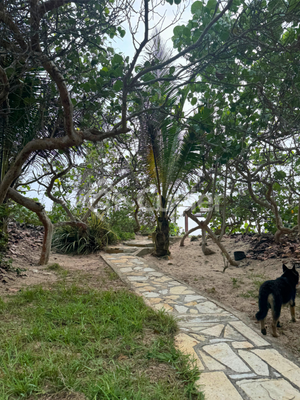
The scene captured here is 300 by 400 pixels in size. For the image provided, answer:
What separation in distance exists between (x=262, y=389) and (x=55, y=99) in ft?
18.4

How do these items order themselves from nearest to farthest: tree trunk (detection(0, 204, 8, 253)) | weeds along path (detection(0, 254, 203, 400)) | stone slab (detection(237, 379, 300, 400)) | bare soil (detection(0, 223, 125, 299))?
weeds along path (detection(0, 254, 203, 400)) < stone slab (detection(237, 379, 300, 400)) < bare soil (detection(0, 223, 125, 299)) < tree trunk (detection(0, 204, 8, 253))

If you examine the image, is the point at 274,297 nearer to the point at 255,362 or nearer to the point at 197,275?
the point at 255,362

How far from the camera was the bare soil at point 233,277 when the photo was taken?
3.51m

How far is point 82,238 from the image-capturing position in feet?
28.6

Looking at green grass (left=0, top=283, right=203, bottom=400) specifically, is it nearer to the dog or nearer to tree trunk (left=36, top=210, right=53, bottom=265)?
the dog

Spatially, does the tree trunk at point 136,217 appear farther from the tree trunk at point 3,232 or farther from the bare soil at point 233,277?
the tree trunk at point 3,232

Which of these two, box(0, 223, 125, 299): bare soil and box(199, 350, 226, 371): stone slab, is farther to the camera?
box(0, 223, 125, 299): bare soil

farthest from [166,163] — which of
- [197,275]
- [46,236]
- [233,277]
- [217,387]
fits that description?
[217,387]

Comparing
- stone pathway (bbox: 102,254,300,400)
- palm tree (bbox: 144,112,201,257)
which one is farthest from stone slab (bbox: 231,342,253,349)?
palm tree (bbox: 144,112,201,257)

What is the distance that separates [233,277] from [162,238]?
8.45 ft

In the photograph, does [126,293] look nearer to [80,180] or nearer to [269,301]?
[269,301]

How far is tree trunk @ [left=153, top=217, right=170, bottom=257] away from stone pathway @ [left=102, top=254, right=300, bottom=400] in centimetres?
330

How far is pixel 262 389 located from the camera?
2240 millimetres

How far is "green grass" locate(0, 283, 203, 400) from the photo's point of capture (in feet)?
6.73
